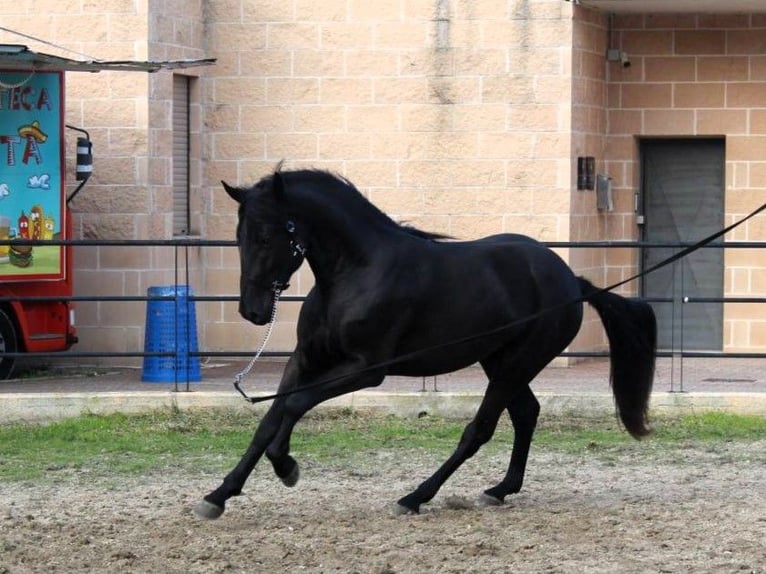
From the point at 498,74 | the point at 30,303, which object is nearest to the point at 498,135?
the point at 498,74

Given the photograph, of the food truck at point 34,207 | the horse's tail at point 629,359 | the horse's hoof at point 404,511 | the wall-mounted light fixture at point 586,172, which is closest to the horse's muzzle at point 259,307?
the horse's hoof at point 404,511

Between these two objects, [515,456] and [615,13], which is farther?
[615,13]

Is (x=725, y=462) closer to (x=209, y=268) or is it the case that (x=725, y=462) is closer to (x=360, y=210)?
(x=360, y=210)

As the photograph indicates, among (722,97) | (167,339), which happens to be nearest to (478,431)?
(167,339)

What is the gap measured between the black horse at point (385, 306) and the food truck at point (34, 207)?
5684 mm

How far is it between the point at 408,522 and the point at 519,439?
3.36 ft

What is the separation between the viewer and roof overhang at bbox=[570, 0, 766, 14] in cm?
1536

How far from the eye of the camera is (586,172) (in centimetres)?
1616

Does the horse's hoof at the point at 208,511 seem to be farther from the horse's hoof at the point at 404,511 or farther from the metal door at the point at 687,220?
the metal door at the point at 687,220

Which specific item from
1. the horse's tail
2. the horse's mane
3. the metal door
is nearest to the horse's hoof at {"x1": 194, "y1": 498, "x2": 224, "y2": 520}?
the horse's mane

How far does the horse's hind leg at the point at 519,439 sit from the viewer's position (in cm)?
912

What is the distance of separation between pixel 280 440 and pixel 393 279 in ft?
3.30

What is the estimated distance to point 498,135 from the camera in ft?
51.8

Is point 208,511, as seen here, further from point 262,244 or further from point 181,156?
point 181,156
